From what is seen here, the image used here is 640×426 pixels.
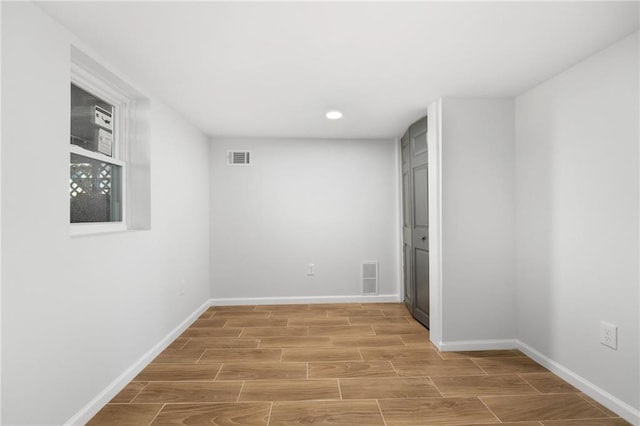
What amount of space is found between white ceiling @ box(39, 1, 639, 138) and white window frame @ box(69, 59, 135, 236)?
0.19m

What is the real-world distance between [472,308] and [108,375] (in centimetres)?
267

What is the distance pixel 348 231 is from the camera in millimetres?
4297

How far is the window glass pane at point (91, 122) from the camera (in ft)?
6.66

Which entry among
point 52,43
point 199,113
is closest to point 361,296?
point 199,113

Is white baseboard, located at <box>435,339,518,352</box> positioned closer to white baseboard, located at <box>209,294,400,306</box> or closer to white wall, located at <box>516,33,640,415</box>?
white wall, located at <box>516,33,640,415</box>

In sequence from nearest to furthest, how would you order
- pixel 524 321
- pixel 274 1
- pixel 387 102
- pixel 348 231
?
pixel 274 1 → pixel 524 321 → pixel 387 102 → pixel 348 231

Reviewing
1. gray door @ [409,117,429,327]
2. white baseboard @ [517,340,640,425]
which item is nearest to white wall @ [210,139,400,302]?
gray door @ [409,117,429,327]

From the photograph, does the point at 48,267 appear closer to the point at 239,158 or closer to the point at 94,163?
the point at 94,163

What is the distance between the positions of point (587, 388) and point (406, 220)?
2.22 metres

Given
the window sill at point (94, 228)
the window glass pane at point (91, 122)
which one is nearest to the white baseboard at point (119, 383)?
the window sill at point (94, 228)

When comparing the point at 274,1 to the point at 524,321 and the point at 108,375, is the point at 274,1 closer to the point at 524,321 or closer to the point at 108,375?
the point at 108,375

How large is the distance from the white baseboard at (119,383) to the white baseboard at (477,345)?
2.30m

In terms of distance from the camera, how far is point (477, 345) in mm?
2799

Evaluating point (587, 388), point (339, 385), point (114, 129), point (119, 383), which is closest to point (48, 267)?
point (119, 383)
